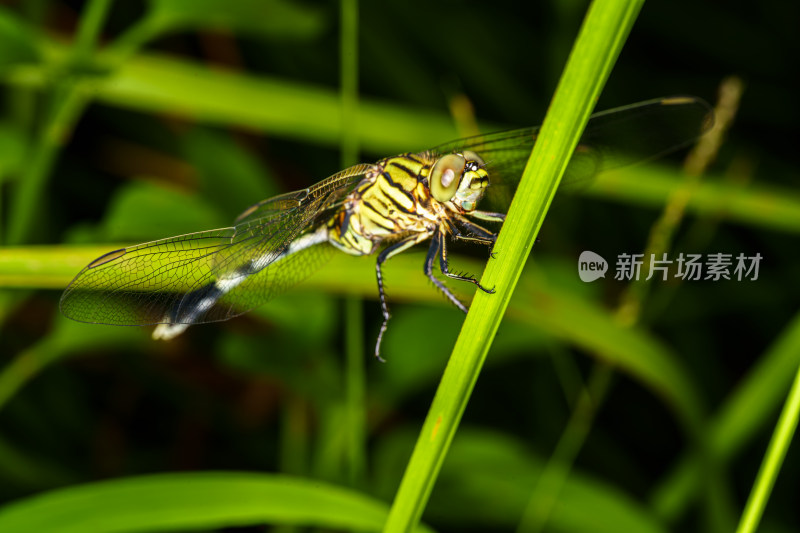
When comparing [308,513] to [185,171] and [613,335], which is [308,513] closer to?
[613,335]

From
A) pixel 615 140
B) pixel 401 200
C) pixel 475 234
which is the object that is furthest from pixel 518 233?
pixel 615 140

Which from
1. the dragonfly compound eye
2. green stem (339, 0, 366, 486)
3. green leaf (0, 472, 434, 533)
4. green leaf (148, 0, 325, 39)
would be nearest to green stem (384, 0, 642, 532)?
the dragonfly compound eye

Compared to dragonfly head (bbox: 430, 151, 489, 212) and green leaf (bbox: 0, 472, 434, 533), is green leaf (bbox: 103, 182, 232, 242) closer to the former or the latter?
green leaf (bbox: 0, 472, 434, 533)

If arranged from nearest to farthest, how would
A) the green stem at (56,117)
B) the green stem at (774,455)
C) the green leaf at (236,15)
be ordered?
the green stem at (774,455), the green stem at (56,117), the green leaf at (236,15)

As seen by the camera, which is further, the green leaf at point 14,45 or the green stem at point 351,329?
the green stem at point 351,329

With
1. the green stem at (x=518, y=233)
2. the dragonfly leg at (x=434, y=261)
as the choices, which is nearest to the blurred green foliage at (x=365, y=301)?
the dragonfly leg at (x=434, y=261)

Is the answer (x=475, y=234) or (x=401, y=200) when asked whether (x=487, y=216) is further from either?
(x=401, y=200)

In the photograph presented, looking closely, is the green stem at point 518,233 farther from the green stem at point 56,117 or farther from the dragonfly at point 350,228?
the green stem at point 56,117
